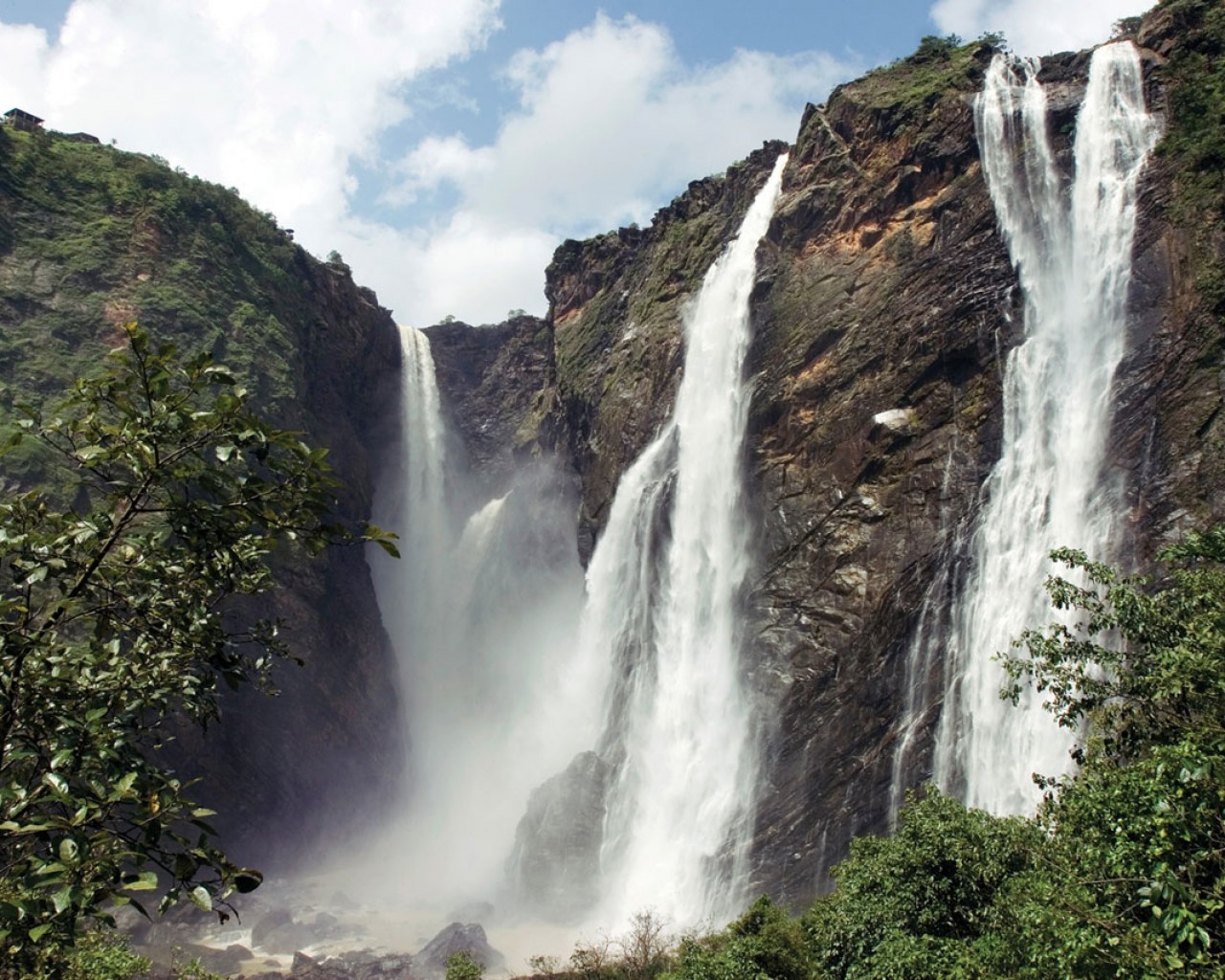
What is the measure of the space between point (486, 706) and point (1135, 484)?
34.9 metres

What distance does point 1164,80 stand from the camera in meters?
25.1

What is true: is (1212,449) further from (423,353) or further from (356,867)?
(423,353)

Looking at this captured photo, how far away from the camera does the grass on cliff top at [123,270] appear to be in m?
35.4

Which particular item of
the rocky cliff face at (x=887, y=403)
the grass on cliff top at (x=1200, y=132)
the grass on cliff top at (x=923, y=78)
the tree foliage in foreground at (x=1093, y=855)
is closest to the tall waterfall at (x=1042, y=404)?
the rocky cliff face at (x=887, y=403)

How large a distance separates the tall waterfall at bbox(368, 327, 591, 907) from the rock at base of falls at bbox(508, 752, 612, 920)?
4585 mm

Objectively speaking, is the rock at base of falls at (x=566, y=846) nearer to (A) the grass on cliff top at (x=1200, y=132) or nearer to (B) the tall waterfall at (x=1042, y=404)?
(B) the tall waterfall at (x=1042, y=404)

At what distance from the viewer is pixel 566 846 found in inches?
1177

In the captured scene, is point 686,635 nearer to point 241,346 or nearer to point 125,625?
point 241,346

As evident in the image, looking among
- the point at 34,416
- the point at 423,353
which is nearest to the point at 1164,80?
the point at 34,416

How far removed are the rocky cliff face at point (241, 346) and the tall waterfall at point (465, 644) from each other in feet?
11.4

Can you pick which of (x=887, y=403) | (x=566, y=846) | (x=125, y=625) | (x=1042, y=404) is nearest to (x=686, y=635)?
(x=566, y=846)

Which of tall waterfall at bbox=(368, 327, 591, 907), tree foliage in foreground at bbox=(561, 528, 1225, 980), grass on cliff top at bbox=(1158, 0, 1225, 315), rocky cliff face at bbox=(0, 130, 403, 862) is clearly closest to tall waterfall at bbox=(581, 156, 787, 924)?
tall waterfall at bbox=(368, 327, 591, 907)

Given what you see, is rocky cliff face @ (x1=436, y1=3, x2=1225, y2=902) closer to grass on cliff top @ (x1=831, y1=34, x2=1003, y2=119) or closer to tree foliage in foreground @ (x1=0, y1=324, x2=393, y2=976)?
grass on cliff top @ (x1=831, y1=34, x2=1003, y2=119)

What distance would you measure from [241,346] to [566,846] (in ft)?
86.4
